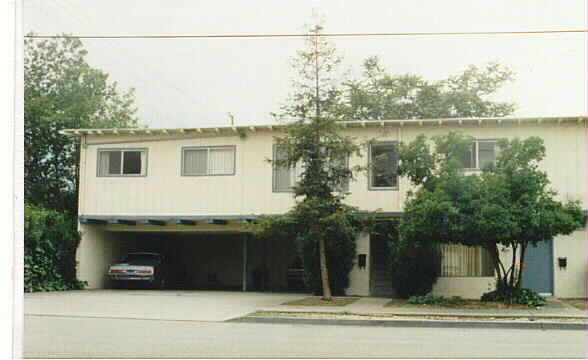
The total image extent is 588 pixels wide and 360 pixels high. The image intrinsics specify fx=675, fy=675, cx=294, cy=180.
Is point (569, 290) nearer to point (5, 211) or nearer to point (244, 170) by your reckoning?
point (244, 170)

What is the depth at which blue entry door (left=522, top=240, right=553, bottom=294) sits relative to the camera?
20.7m

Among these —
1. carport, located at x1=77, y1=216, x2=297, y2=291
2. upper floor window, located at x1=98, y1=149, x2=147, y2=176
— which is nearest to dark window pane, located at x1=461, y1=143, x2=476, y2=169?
carport, located at x1=77, y1=216, x2=297, y2=291

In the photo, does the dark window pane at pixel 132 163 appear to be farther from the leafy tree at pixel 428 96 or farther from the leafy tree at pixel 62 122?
the leafy tree at pixel 428 96

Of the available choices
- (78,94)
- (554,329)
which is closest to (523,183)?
(554,329)

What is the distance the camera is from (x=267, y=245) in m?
28.8

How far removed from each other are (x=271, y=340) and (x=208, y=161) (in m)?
13.4

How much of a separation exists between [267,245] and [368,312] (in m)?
13.4

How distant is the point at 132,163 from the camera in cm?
2372

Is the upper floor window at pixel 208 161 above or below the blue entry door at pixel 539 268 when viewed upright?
above

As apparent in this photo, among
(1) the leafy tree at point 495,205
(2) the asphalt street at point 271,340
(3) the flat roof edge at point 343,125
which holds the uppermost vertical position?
(3) the flat roof edge at point 343,125

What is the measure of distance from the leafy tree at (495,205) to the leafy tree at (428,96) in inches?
519

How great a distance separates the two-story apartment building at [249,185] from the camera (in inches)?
813

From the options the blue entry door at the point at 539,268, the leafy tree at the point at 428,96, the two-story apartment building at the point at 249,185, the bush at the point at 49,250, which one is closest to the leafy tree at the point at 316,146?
the two-story apartment building at the point at 249,185

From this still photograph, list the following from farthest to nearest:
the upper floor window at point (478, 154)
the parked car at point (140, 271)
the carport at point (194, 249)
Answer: the carport at point (194, 249) → the parked car at point (140, 271) → the upper floor window at point (478, 154)
